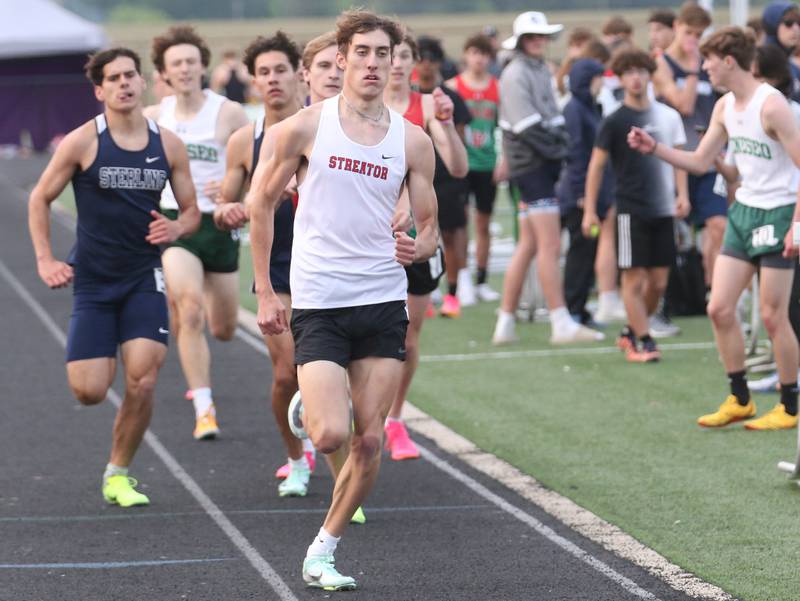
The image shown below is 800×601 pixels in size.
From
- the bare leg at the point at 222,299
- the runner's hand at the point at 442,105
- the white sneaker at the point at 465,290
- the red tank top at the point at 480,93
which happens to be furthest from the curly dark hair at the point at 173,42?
the white sneaker at the point at 465,290

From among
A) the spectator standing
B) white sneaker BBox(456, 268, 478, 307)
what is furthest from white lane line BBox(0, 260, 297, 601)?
white sneaker BBox(456, 268, 478, 307)

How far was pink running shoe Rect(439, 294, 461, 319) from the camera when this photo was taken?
46.2ft

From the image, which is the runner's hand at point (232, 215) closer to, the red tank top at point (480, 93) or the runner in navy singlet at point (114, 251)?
the runner in navy singlet at point (114, 251)

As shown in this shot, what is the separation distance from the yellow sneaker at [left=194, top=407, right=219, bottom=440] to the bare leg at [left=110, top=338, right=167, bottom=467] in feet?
4.85

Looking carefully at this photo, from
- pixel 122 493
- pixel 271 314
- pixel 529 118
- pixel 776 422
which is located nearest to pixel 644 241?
pixel 529 118

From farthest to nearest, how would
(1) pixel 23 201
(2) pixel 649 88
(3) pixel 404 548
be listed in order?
(1) pixel 23 201, (2) pixel 649 88, (3) pixel 404 548

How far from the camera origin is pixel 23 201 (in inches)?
1160

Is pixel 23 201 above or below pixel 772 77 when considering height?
below

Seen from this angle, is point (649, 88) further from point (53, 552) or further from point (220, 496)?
point (53, 552)

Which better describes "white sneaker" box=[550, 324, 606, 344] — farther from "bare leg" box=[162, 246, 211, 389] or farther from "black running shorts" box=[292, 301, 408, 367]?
"black running shorts" box=[292, 301, 408, 367]

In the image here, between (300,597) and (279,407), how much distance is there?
1.92m

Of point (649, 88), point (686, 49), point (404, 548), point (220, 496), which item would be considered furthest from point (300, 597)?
Answer: point (686, 49)

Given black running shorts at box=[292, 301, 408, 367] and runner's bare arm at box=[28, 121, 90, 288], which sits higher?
runner's bare arm at box=[28, 121, 90, 288]

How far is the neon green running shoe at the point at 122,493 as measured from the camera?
24.7 feet
